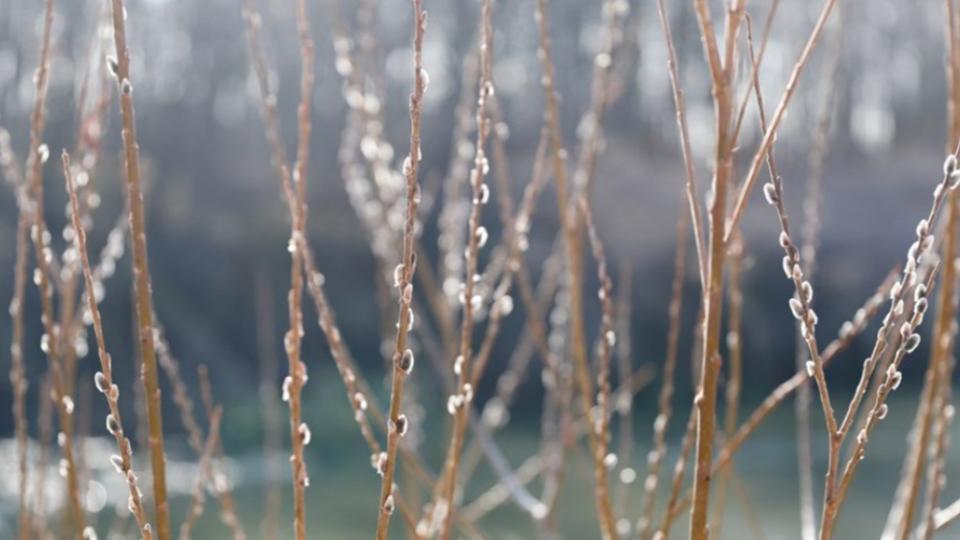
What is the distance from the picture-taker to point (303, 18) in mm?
1215

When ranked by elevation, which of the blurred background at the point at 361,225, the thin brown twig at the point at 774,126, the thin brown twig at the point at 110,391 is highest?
the blurred background at the point at 361,225

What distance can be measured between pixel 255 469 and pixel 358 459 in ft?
3.40

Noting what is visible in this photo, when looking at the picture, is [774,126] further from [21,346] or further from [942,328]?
[21,346]

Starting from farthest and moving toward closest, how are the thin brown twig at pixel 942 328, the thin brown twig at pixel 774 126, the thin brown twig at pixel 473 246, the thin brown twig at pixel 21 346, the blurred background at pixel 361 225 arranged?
the blurred background at pixel 361 225, the thin brown twig at pixel 21 346, the thin brown twig at pixel 942 328, the thin brown twig at pixel 473 246, the thin brown twig at pixel 774 126

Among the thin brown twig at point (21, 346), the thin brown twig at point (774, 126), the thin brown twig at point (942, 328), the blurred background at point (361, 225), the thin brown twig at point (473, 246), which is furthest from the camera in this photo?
the blurred background at point (361, 225)

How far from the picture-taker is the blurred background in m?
11.9

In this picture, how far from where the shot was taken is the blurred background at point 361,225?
11.9 m

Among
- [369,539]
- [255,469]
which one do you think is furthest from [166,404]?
[369,539]

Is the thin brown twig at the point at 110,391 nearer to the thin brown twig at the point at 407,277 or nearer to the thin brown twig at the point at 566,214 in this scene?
the thin brown twig at the point at 407,277

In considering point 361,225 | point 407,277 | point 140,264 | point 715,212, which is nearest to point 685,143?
point 715,212

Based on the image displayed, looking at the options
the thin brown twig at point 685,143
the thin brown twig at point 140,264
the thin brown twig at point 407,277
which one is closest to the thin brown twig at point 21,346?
the thin brown twig at point 140,264

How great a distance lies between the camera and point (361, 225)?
1338 cm

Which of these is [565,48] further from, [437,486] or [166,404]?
[437,486]

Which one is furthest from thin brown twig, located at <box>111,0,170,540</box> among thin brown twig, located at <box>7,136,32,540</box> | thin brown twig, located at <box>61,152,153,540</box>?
thin brown twig, located at <box>7,136,32,540</box>
